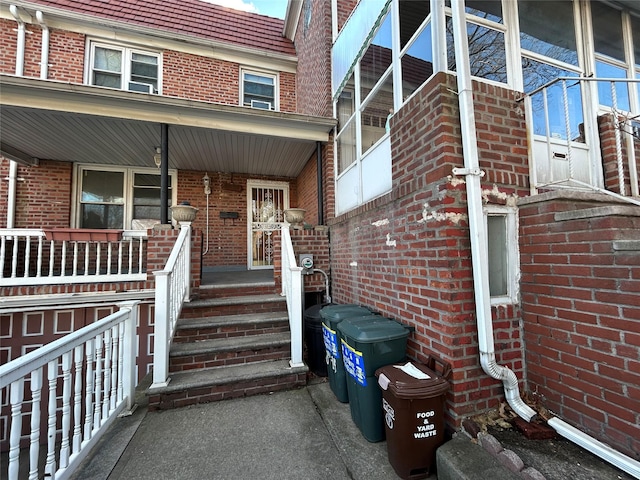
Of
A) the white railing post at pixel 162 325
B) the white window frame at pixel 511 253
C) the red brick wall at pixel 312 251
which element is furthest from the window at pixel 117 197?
the white window frame at pixel 511 253

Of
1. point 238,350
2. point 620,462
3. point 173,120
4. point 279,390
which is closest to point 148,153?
point 173,120

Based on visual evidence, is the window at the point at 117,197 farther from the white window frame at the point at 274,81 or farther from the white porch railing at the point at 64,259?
the white window frame at the point at 274,81

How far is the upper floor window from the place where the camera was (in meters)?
6.26

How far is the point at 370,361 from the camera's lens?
89.0 inches

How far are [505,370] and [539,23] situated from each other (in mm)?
3418

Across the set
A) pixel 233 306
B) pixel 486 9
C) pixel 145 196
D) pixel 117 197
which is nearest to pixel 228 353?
pixel 233 306

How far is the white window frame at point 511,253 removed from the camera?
7.42ft

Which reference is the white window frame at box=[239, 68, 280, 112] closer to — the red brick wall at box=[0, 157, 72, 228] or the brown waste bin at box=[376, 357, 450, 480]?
the red brick wall at box=[0, 157, 72, 228]

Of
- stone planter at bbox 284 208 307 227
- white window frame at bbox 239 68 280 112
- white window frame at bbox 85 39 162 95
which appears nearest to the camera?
stone planter at bbox 284 208 307 227

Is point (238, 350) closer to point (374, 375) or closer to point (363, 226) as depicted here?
point (374, 375)

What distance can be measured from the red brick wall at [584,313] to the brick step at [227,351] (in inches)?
103

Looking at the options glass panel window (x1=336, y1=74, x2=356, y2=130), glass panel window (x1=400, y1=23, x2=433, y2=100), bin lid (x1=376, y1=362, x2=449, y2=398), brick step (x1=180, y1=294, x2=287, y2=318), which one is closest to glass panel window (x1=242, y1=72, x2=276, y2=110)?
glass panel window (x1=336, y1=74, x2=356, y2=130)

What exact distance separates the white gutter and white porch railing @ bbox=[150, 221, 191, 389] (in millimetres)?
5563

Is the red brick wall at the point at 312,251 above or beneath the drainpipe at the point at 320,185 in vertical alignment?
beneath
